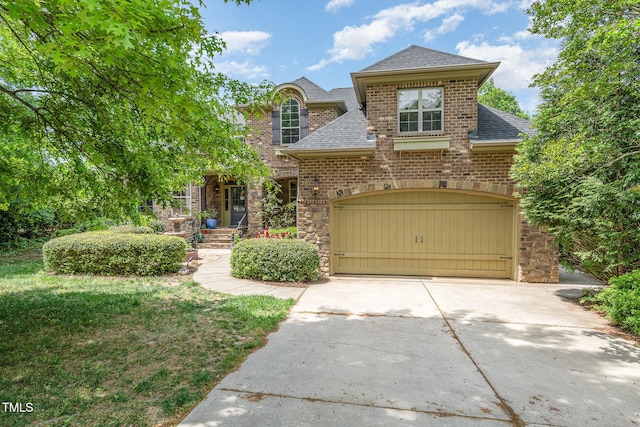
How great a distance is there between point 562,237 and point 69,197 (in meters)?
8.65

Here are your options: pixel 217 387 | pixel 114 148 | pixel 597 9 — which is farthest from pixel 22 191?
pixel 597 9

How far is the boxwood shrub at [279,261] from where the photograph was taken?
24.4ft

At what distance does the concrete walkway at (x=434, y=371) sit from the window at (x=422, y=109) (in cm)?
451

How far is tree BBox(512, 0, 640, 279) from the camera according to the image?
13.0ft

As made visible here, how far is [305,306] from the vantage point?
5.77 meters

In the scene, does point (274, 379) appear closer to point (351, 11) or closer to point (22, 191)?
point (22, 191)

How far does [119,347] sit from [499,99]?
29.3 m

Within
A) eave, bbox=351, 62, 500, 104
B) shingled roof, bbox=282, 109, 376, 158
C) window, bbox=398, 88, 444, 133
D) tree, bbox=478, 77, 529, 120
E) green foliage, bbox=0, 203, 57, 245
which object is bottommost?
green foliage, bbox=0, 203, 57, 245

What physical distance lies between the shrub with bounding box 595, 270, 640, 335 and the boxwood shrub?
547cm

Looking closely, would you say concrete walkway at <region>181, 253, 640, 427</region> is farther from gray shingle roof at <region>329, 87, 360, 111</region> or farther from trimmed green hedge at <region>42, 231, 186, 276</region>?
gray shingle roof at <region>329, 87, 360, 111</region>

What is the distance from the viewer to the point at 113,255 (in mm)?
8125

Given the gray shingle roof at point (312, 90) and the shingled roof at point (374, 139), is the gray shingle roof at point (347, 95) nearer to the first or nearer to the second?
the gray shingle roof at point (312, 90)

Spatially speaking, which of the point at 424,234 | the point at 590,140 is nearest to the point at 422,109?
the point at 424,234

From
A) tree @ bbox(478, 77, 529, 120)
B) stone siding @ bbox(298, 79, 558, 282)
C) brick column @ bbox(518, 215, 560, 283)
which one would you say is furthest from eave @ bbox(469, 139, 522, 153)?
tree @ bbox(478, 77, 529, 120)
